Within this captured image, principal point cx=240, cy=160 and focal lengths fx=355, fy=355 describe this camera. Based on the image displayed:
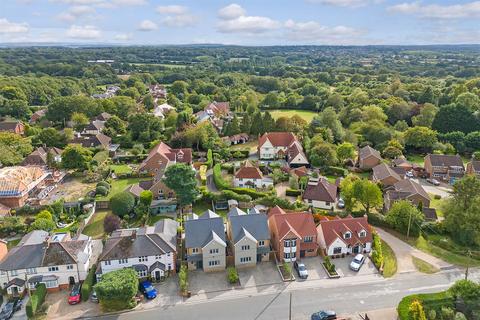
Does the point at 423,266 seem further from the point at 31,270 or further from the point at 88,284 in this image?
the point at 31,270

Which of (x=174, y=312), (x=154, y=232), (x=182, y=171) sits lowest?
(x=174, y=312)

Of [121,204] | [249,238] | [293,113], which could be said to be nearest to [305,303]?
[249,238]

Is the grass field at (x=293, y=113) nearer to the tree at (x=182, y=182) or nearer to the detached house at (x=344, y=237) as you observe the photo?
the tree at (x=182, y=182)

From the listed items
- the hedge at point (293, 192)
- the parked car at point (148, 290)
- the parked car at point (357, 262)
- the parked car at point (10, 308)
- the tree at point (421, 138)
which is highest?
the tree at point (421, 138)

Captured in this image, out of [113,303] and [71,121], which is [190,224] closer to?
[113,303]

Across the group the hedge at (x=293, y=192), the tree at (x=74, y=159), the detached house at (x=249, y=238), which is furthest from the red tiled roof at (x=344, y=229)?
the tree at (x=74, y=159)

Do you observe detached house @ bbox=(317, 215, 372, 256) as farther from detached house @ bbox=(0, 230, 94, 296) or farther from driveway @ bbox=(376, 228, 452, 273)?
detached house @ bbox=(0, 230, 94, 296)

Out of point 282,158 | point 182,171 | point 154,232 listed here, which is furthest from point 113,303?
point 282,158
